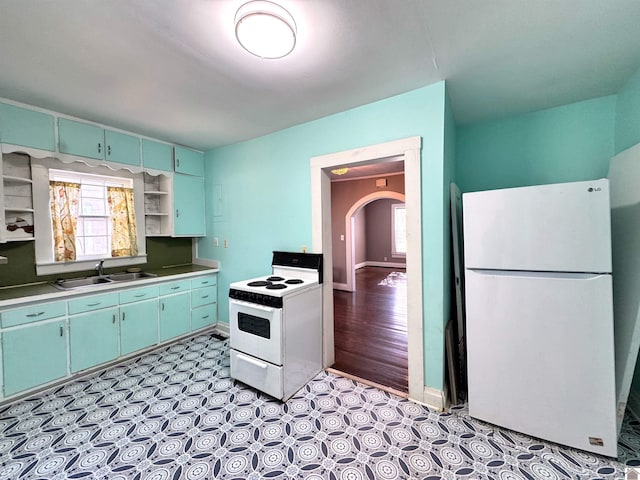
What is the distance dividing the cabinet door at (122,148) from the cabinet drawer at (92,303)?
1491mm

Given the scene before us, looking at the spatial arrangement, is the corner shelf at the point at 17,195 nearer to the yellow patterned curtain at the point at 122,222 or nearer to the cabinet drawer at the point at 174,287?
the yellow patterned curtain at the point at 122,222

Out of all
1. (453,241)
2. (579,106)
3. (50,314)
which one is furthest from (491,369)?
(50,314)

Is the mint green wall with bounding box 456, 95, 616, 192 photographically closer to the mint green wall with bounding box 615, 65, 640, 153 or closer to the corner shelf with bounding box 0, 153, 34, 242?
the mint green wall with bounding box 615, 65, 640, 153

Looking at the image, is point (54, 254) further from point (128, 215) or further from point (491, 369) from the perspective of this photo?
point (491, 369)

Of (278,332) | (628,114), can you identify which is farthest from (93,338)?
(628,114)

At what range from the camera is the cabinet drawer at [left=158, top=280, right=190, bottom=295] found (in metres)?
3.05

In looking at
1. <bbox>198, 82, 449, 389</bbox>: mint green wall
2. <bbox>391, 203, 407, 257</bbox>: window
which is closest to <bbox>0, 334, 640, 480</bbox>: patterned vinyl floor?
<bbox>198, 82, 449, 389</bbox>: mint green wall

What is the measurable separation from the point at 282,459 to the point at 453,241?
209 centimetres

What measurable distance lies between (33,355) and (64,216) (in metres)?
1.40

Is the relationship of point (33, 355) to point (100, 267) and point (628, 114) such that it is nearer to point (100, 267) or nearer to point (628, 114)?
point (100, 267)

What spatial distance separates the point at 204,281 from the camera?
3504 millimetres

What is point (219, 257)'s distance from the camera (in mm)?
3670

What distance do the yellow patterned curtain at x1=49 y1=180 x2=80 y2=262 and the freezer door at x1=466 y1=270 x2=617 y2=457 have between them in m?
3.95

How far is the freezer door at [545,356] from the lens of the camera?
153cm
